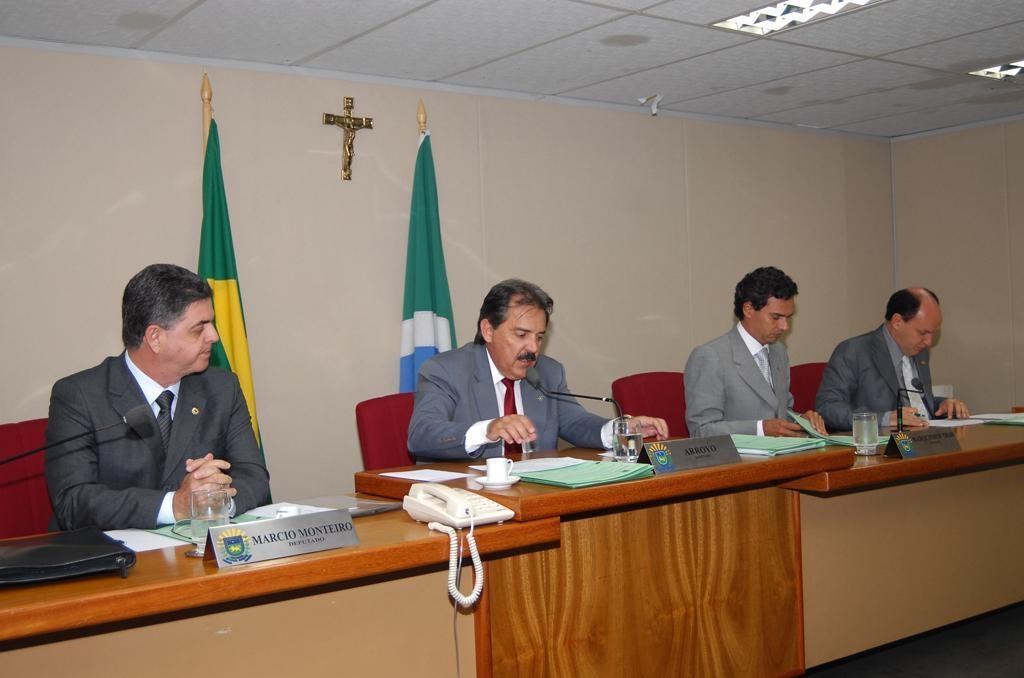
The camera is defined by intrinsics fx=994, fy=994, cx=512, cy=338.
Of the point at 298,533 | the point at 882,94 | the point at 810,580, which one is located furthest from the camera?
the point at 882,94

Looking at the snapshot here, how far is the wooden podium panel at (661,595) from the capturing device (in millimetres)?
2531

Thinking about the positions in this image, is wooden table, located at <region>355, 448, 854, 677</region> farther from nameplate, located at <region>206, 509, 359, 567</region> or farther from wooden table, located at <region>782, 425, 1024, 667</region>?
nameplate, located at <region>206, 509, 359, 567</region>

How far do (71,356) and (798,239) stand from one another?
15.1ft

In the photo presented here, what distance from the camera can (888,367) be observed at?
4645 millimetres

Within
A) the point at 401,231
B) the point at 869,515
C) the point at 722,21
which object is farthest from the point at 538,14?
the point at 869,515

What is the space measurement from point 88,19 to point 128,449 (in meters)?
1.91

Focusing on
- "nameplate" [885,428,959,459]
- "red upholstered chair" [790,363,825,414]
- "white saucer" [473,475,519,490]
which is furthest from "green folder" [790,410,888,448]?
"red upholstered chair" [790,363,825,414]

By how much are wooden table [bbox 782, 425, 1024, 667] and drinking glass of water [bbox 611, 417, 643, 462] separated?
51 centimetres

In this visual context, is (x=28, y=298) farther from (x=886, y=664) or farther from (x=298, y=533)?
(x=886, y=664)

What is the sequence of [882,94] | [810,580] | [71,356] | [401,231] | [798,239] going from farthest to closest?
[798,239]
[882,94]
[401,231]
[71,356]
[810,580]

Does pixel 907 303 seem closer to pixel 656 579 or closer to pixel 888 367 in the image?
pixel 888 367

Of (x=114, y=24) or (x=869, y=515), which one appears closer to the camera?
(x=869, y=515)

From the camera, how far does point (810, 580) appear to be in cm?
315

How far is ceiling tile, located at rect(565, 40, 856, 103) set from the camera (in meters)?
4.61
